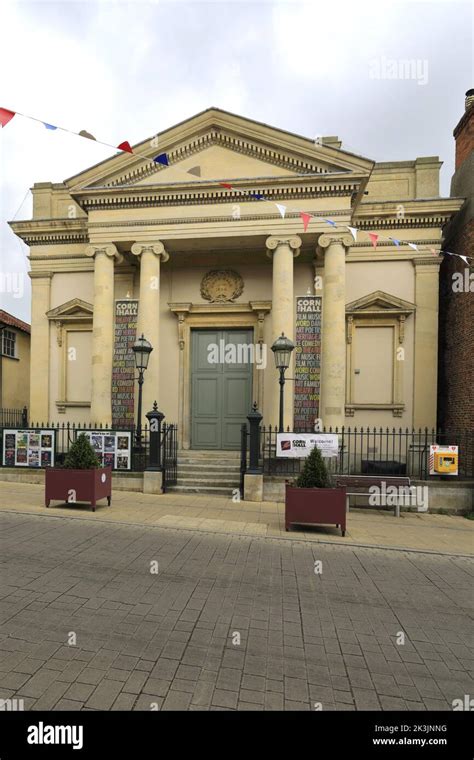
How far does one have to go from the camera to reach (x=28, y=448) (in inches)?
423

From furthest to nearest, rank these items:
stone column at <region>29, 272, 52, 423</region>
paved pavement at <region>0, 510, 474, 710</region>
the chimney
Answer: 1. stone column at <region>29, 272, 52, 423</region>
2. the chimney
3. paved pavement at <region>0, 510, 474, 710</region>

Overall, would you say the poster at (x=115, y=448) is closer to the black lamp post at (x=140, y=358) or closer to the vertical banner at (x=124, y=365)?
the black lamp post at (x=140, y=358)

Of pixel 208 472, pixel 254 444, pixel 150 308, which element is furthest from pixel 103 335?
pixel 254 444

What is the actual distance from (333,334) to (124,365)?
6.80m

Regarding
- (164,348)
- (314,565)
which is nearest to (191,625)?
(314,565)

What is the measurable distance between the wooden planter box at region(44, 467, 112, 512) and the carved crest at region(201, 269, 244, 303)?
778 cm

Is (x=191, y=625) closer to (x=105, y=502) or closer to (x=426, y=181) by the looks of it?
(x=105, y=502)

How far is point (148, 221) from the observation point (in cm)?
1223

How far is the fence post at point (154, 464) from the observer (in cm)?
991

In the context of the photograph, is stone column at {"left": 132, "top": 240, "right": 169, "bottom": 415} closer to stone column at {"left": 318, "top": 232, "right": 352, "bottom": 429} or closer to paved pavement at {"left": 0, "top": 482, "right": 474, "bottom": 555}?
paved pavement at {"left": 0, "top": 482, "right": 474, "bottom": 555}

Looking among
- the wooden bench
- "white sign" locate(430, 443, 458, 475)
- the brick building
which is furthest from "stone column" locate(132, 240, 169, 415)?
the brick building

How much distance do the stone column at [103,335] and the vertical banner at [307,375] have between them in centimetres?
582

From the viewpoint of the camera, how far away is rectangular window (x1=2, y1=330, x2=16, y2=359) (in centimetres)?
1959
